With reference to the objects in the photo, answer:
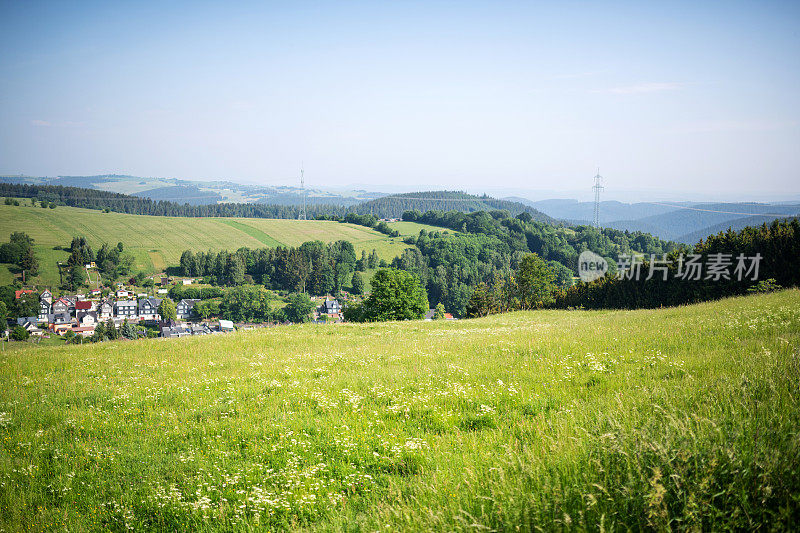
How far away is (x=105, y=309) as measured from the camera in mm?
114062

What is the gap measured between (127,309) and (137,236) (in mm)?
60802

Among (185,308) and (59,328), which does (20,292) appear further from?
(185,308)

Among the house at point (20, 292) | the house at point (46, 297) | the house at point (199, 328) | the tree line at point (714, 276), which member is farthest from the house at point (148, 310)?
the tree line at point (714, 276)

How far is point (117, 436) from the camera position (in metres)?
7.79

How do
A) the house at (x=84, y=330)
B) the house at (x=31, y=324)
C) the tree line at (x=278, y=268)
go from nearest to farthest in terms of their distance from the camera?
1. the house at (x=31, y=324)
2. the house at (x=84, y=330)
3. the tree line at (x=278, y=268)

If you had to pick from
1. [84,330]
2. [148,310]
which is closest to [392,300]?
[84,330]

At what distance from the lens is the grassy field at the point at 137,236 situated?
13445cm

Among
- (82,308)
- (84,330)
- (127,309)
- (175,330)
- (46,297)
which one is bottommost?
(175,330)

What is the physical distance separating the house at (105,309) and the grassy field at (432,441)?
12547 centimetres

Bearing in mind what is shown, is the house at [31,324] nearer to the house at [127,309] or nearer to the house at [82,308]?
the house at [82,308]

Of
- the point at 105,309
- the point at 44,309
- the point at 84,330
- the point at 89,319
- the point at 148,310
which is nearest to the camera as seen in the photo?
the point at 84,330

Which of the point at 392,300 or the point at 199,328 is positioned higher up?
the point at 392,300

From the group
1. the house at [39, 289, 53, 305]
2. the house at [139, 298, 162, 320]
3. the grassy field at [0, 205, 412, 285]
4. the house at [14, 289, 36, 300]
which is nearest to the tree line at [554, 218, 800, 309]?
the house at [139, 298, 162, 320]

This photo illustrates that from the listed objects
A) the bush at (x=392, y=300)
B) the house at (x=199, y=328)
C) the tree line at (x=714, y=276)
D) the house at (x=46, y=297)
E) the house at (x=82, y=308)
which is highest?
the tree line at (x=714, y=276)
